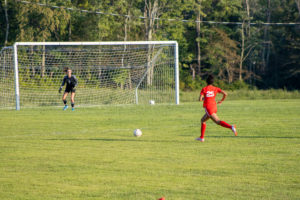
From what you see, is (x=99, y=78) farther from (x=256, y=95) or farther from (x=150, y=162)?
(x=150, y=162)

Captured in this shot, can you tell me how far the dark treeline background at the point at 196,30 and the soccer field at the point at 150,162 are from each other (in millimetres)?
27256

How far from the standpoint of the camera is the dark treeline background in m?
40.6

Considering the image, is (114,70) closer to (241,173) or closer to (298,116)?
(298,116)

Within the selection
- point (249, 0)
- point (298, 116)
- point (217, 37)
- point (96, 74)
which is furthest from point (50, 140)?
point (249, 0)

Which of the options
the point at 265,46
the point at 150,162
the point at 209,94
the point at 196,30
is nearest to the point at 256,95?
the point at 196,30

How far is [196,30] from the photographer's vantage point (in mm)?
48281

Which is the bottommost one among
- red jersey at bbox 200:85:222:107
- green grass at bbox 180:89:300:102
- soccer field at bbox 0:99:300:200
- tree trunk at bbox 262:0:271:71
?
green grass at bbox 180:89:300:102

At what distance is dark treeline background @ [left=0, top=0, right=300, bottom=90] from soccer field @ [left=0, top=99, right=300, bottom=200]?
89.4 ft

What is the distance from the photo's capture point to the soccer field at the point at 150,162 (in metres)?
6.30

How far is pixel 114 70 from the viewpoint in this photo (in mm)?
27344

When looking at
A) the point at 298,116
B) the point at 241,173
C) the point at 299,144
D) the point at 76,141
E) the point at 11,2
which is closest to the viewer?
the point at 241,173

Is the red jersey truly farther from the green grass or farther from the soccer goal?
the green grass

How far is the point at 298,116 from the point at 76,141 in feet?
33.3

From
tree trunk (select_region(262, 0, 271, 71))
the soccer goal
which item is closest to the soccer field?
the soccer goal
